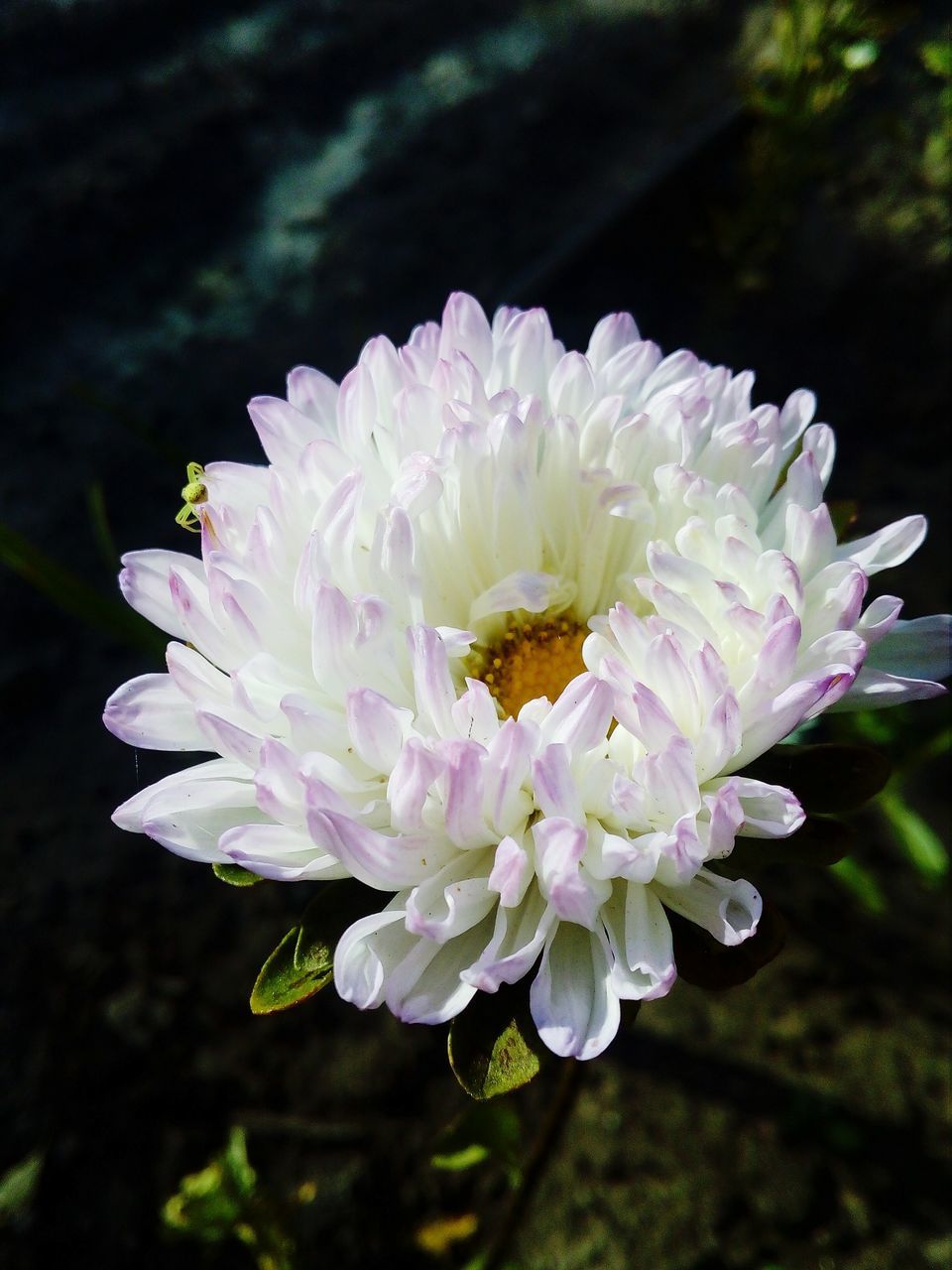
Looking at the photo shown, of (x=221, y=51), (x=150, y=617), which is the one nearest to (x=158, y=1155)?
(x=150, y=617)

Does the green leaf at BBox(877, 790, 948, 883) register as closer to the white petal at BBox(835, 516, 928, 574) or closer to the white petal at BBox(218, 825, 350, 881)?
the white petal at BBox(835, 516, 928, 574)

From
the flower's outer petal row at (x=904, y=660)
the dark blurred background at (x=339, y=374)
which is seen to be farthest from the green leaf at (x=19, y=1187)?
the flower's outer petal row at (x=904, y=660)

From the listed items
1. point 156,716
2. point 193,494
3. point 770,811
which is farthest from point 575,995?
point 193,494

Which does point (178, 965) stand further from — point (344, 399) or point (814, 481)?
point (814, 481)

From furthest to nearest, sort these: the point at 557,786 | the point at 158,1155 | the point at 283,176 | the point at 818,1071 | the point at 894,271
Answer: the point at 894,271
the point at 283,176
the point at 818,1071
the point at 158,1155
the point at 557,786

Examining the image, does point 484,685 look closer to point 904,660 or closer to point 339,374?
point 904,660

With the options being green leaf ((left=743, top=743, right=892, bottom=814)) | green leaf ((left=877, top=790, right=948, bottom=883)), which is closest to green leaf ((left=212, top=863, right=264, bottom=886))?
green leaf ((left=743, top=743, right=892, bottom=814))
